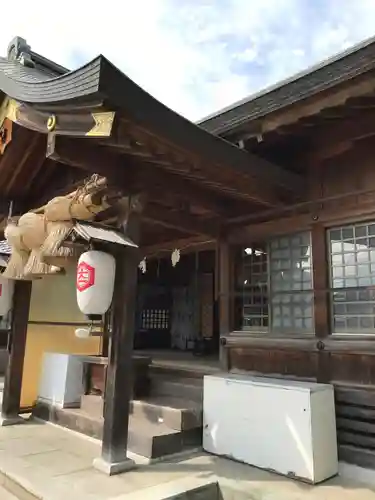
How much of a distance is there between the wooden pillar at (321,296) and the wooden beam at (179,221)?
134cm

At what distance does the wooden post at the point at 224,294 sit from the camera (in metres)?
5.10

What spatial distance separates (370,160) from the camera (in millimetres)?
4062

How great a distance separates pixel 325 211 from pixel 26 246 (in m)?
3.80

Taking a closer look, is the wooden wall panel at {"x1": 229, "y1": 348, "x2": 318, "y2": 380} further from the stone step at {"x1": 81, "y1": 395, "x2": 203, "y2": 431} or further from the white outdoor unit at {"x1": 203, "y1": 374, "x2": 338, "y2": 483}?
the stone step at {"x1": 81, "y1": 395, "x2": 203, "y2": 431}

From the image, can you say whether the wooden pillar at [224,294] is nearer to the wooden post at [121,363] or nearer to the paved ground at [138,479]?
the paved ground at [138,479]

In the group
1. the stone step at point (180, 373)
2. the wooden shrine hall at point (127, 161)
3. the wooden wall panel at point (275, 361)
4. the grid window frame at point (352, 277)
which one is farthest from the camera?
the stone step at point (180, 373)

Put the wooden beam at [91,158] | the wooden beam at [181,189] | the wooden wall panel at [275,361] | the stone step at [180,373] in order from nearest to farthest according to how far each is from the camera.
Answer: the wooden beam at [91,158] < the wooden beam at [181,189] < the wooden wall panel at [275,361] < the stone step at [180,373]

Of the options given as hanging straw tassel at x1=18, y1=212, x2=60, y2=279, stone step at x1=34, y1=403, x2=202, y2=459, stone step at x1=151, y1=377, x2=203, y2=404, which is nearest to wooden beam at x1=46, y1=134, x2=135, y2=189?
hanging straw tassel at x1=18, y1=212, x2=60, y2=279

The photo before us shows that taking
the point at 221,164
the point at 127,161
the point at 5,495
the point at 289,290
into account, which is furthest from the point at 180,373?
the point at 221,164

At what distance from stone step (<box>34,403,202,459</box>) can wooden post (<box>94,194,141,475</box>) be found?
0.31 meters

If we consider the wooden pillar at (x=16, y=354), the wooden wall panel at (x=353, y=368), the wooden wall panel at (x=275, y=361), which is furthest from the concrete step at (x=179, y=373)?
the wooden pillar at (x=16, y=354)

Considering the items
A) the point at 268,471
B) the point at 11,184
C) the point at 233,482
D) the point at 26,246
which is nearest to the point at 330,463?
the point at 268,471

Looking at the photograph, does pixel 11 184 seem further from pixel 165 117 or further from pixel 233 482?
pixel 233 482

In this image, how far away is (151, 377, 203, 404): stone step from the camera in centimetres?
517
